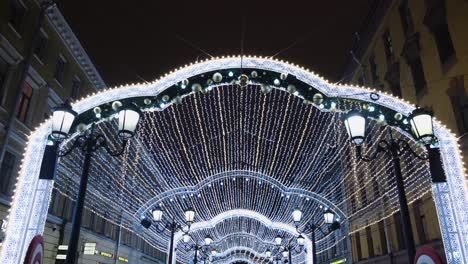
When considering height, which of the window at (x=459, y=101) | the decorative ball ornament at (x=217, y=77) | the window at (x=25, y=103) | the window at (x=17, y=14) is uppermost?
the window at (x=17, y=14)

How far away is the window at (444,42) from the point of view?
15.0 m

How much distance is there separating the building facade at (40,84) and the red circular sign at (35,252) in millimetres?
7549

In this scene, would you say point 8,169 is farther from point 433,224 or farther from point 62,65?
point 433,224

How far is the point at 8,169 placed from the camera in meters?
16.1

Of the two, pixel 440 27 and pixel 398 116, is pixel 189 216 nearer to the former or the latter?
pixel 398 116

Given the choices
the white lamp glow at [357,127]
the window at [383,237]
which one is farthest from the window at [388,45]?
the white lamp glow at [357,127]

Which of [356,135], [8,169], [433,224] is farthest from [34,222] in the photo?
[433,224]

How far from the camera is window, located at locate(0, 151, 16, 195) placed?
15.6 m

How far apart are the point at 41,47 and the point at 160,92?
13841 millimetres

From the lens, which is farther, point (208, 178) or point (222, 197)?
point (222, 197)

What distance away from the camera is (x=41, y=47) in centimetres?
1908

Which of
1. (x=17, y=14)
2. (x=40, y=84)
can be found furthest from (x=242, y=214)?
(x=17, y=14)

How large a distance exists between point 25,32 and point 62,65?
14.6 feet

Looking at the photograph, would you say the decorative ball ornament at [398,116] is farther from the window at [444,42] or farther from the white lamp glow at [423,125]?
the window at [444,42]
